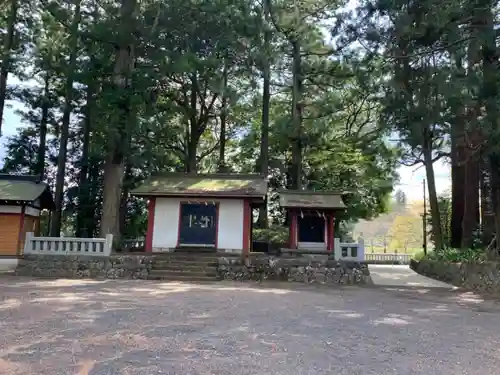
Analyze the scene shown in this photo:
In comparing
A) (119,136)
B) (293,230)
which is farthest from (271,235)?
(119,136)

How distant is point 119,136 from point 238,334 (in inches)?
397

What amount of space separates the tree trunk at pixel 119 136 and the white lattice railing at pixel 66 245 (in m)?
1.45

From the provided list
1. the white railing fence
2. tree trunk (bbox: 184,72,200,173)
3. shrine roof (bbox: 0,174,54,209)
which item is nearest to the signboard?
shrine roof (bbox: 0,174,54,209)

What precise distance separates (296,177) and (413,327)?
14.2 meters

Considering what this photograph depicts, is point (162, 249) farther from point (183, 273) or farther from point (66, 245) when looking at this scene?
point (66, 245)

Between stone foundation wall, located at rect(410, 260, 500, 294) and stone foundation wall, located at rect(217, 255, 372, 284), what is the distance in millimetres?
2501

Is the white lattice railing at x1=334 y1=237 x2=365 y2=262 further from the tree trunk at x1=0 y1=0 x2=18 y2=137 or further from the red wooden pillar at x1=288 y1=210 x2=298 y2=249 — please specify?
the tree trunk at x1=0 y1=0 x2=18 y2=137

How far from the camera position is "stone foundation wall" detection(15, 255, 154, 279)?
40.8 feet

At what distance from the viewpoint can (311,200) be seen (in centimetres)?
1570

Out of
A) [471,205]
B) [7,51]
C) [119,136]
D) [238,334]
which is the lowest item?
[238,334]

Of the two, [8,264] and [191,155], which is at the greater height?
[191,155]

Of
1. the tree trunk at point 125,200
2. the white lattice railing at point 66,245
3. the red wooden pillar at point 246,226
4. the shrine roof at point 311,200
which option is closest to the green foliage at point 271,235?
the shrine roof at point 311,200

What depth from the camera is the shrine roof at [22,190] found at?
13.9m

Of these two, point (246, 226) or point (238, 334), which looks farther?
point (246, 226)
